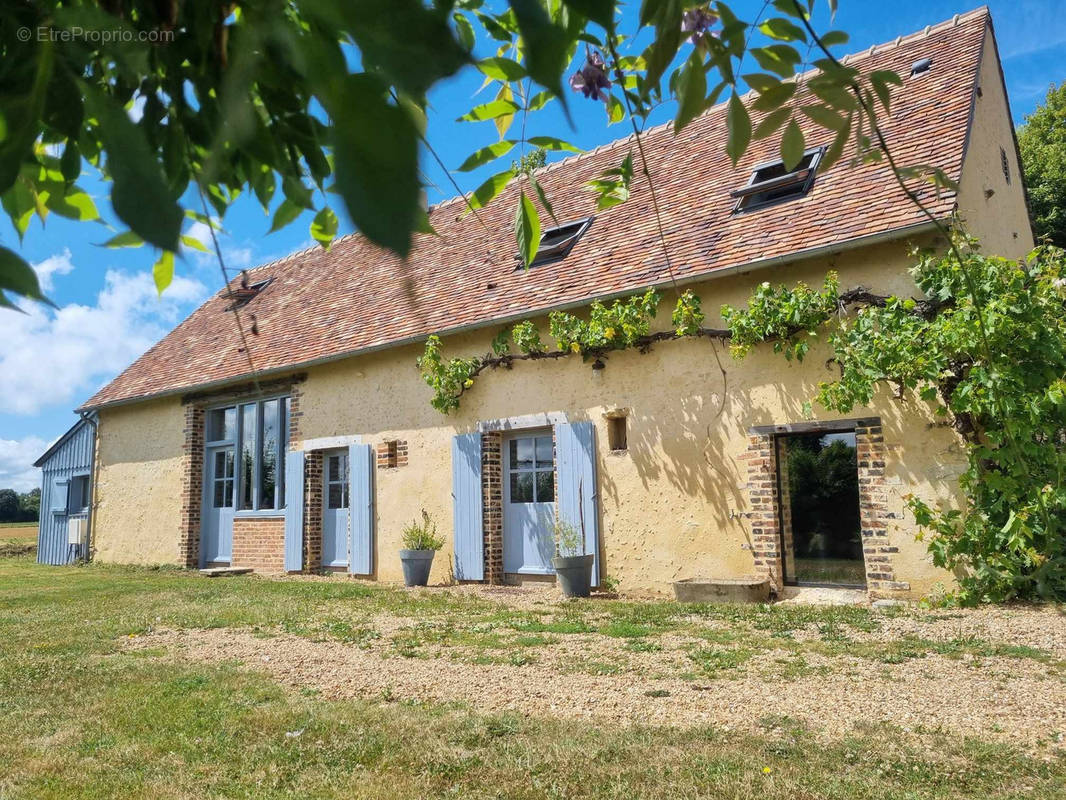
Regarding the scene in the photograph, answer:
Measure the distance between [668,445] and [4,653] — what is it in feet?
19.3

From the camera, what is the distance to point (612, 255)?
928cm

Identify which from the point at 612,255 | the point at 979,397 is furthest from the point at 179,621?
the point at 979,397

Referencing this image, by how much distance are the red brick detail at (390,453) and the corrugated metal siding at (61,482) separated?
7.92m

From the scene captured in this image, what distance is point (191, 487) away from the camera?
1311cm

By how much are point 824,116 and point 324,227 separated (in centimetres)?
84

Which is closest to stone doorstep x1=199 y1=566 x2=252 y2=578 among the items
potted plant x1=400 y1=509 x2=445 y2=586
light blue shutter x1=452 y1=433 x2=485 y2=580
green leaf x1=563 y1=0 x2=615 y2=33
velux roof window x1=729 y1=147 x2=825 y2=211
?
potted plant x1=400 y1=509 x2=445 y2=586

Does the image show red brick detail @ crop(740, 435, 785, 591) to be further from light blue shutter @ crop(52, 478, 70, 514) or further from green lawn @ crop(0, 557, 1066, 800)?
light blue shutter @ crop(52, 478, 70, 514)

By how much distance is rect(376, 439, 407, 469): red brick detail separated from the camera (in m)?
10.4

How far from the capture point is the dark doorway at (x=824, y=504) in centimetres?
925

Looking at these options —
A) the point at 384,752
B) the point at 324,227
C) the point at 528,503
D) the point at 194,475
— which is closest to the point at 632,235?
the point at 528,503

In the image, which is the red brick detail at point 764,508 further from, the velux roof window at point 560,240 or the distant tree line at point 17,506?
the distant tree line at point 17,506

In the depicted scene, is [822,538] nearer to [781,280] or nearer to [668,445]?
[668,445]

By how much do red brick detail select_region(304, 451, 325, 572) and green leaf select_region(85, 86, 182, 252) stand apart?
11254 mm

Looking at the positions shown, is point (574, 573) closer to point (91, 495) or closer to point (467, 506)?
point (467, 506)
